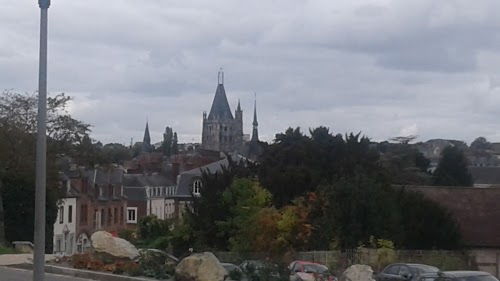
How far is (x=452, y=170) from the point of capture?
101m

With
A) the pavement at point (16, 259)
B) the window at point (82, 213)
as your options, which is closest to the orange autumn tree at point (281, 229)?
the pavement at point (16, 259)

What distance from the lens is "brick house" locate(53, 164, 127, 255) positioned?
71375 millimetres

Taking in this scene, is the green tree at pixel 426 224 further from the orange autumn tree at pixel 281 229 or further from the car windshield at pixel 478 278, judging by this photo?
the car windshield at pixel 478 278

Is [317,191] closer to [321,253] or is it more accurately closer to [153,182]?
[321,253]

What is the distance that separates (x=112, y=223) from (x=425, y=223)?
44.9 meters

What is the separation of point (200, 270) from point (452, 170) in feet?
271

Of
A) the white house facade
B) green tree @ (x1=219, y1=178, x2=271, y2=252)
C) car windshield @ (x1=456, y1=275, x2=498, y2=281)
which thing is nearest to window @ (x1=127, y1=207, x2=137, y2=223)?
the white house facade

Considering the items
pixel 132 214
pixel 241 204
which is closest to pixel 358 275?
pixel 241 204

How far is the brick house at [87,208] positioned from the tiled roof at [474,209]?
2191 centimetres

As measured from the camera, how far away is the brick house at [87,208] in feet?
234

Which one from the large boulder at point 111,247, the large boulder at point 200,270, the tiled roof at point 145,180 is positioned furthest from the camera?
the tiled roof at point 145,180

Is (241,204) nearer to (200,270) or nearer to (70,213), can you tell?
(70,213)

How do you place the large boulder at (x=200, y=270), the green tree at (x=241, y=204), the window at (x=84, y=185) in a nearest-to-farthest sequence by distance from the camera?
the large boulder at (x=200, y=270) < the green tree at (x=241, y=204) < the window at (x=84, y=185)

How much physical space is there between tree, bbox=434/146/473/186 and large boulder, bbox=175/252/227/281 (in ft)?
255
